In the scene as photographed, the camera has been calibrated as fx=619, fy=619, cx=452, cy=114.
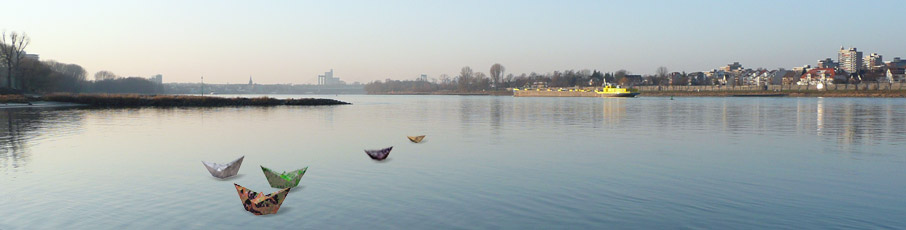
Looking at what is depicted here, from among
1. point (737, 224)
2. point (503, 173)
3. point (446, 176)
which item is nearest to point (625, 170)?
point (503, 173)

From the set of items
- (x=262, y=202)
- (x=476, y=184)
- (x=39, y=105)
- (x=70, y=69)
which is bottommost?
(x=476, y=184)

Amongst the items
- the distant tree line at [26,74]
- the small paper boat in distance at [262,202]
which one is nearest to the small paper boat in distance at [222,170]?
the small paper boat in distance at [262,202]

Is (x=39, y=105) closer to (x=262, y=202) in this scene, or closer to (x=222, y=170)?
(x=222, y=170)

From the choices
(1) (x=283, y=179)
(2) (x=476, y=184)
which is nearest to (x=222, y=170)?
(1) (x=283, y=179)

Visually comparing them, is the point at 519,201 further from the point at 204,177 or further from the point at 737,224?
the point at 204,177

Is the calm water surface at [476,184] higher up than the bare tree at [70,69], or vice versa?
the bare tree at [70,69]

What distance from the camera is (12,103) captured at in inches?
2776

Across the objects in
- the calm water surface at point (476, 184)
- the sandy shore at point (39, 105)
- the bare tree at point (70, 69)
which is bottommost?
the calm water surface at point (476, 184)

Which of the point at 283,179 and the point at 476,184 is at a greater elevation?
the point at 283,179

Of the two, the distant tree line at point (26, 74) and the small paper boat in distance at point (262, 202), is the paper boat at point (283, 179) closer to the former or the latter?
the small paper boat in distance at point (262, 202)

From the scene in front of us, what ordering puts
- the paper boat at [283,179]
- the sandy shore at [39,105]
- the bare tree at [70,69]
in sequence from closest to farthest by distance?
the paper boat at [283,179] → the sandy shore at [39,105] → the bare tree at [70,69]

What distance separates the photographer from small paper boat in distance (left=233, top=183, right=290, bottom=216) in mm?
10719

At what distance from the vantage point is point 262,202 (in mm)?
10711

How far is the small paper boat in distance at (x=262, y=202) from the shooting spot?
1072cm
